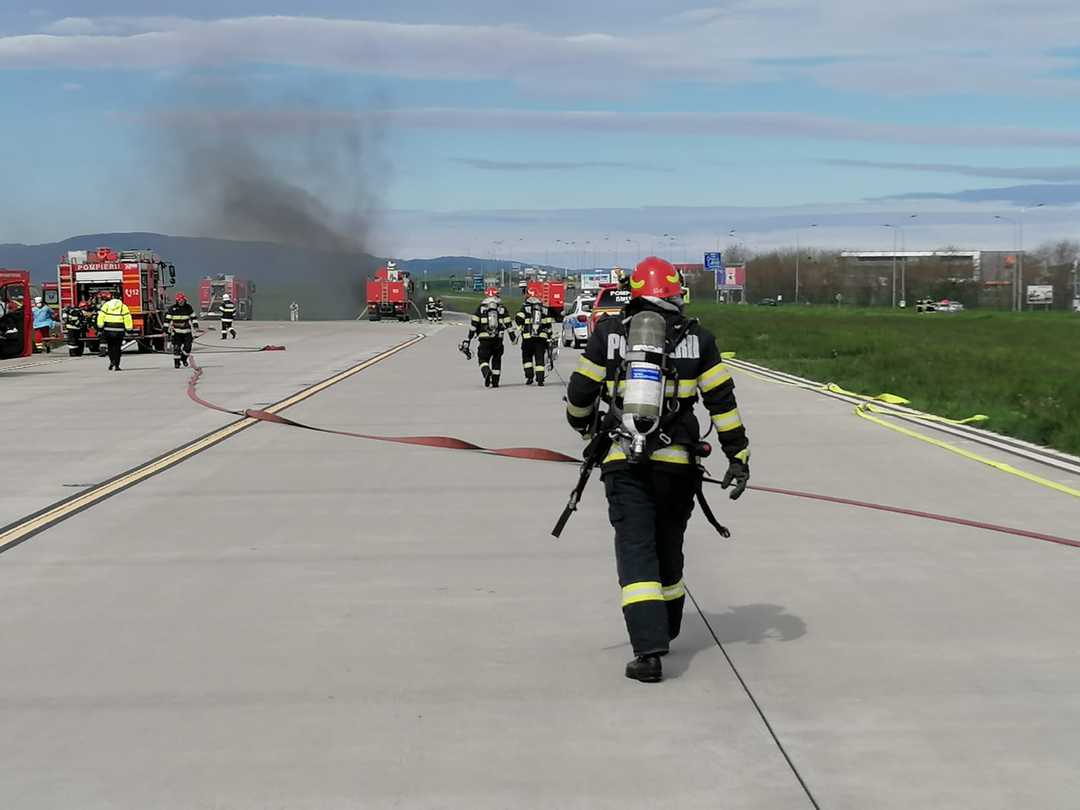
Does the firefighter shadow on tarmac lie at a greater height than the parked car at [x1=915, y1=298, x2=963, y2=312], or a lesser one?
greater

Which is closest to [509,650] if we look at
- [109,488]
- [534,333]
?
[109,488]

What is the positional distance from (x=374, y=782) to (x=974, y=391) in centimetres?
2028

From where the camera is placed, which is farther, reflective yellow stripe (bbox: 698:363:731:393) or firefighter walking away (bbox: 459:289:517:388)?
firefighter walking away (bbox: 459:289:517:388)

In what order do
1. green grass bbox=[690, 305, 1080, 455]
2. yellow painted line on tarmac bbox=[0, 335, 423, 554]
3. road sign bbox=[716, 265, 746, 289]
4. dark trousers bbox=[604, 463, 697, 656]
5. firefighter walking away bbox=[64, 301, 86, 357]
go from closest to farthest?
dark trousers bbox=[604, 463, 697, 656]
yellow painted line on tarmac bbox=[0, 335, 423, 554]
green grass bbox=[690, 305, 1080, 455]
firefighter walking away bbox=[64, 301, 86, 357]
road sign bbox=[716, 265, 746, 289]

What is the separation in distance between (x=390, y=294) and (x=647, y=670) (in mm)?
83838

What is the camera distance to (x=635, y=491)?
21.9ft

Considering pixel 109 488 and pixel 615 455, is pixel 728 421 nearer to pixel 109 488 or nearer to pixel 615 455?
pixel 615 455

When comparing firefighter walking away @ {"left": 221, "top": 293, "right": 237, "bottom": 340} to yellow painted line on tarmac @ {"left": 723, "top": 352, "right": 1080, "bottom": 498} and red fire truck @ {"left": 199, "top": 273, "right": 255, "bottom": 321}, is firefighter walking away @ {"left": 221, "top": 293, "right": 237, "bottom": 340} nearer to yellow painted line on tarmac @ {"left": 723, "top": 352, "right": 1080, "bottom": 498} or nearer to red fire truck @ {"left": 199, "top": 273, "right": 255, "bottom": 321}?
yellow painted line on tarmac @ {"left": 723, "top": 352, "right": 1080, "bottom": 498}

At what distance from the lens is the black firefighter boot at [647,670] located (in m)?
6.32

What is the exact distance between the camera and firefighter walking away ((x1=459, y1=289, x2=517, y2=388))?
2492 centimetres

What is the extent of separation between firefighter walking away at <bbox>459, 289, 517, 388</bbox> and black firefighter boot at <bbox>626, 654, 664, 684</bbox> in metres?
18.1

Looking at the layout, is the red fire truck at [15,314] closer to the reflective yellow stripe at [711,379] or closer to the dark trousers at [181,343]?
the dark trousers at [181,343]

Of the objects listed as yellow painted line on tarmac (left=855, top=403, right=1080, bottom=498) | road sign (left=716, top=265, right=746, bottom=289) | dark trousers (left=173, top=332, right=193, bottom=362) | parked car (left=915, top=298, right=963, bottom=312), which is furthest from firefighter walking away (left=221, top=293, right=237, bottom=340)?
road sign (left=716, top=265, right=746, bottom=289)

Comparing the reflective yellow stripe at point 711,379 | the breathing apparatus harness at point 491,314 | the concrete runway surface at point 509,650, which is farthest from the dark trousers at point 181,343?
the reflective yellow stripe at point 711,379
